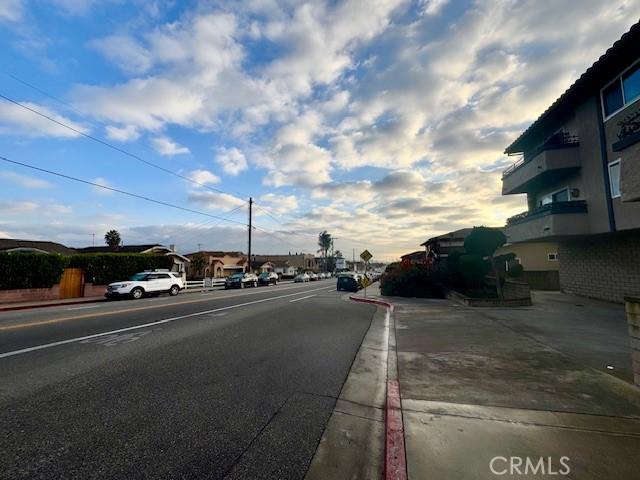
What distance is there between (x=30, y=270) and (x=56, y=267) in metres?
1.39

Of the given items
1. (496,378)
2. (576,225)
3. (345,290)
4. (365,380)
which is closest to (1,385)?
(365,380)

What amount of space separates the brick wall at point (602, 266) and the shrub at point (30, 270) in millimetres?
31592

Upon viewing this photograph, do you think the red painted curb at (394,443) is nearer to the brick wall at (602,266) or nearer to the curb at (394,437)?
the curb at (394,437)

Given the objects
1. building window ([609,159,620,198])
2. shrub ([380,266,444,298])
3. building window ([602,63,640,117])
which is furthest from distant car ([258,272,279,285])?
building window ([602,63,640,117])

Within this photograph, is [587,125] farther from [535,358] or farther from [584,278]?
[535,358]

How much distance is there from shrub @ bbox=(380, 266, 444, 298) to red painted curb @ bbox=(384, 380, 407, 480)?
644 inches

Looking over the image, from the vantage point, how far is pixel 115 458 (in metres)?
2.94

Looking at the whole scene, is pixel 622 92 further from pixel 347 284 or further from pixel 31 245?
pixel 31 245

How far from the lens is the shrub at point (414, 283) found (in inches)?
776

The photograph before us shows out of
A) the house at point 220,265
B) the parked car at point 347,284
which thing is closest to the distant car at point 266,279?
the house at point 220,265

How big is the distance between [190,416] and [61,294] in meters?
24.0

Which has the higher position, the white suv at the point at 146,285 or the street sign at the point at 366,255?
the street sign at the point at 366,255

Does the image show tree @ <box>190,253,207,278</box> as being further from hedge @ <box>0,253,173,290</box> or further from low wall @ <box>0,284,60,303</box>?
low wall @ <box>0,284,60,303</box>

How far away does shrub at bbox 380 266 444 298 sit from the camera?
19.7m
